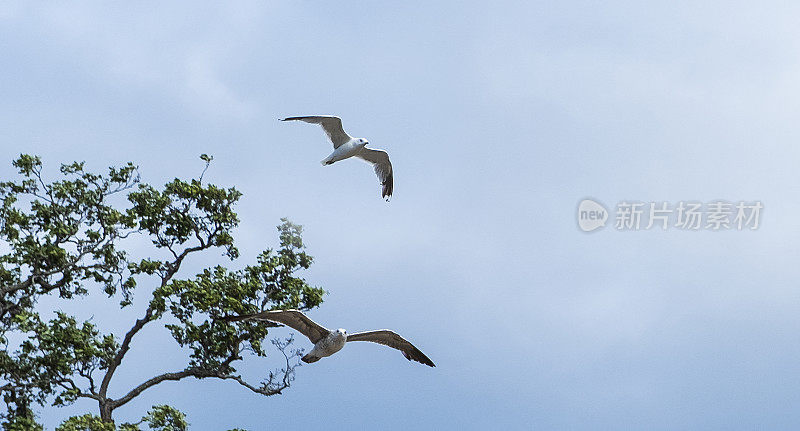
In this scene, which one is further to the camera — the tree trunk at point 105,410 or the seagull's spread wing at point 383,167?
the seagull's spread wing at point 383,167

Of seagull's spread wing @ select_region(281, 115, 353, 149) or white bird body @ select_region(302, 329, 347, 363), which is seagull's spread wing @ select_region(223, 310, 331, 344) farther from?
seagull's spread wing @ select_region(281, 115, 353, 149)

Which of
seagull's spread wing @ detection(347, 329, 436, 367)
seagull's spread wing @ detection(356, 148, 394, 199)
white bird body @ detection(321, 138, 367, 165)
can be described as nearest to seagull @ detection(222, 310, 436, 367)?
seagull's spread wing @ detection(347, 329, 436, 367)

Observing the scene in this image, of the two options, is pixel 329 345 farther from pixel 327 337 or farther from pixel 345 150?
pixel 345 150

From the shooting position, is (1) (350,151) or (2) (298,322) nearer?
(2) (298,322)

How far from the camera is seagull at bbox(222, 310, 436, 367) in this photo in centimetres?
1459

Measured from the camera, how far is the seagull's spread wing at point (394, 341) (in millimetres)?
14898

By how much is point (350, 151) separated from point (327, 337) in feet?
12.7

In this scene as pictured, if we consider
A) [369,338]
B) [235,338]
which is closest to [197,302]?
[235,338]

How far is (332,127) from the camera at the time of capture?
17.1m

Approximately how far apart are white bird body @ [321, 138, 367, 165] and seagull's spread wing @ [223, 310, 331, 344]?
11.3 ft

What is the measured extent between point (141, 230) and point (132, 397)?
2908 millimetres

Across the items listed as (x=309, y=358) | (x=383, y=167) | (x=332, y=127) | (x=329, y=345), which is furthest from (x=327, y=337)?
(x=383, y=167)

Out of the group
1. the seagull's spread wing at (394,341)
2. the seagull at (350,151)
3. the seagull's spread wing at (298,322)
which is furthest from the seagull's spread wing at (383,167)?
the seagull's spread wing at (298,322)

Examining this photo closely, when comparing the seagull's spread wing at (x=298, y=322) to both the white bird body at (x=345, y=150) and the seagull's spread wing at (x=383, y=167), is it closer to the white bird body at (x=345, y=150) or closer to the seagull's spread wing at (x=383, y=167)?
the white bird body at (x=345, y=150)
